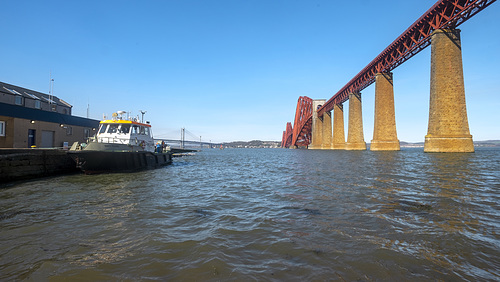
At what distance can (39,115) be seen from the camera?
24.0 meters

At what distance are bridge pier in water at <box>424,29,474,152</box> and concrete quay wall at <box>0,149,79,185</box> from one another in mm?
38776

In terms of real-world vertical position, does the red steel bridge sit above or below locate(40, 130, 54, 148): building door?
above

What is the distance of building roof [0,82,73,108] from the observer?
2933 centimetres

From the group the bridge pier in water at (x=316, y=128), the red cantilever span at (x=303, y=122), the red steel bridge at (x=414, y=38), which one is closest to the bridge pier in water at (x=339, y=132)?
the red steel bridge at (x=414, y=38)

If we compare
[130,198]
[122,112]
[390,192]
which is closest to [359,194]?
[390,192]

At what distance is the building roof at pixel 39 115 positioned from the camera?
20.7 metres

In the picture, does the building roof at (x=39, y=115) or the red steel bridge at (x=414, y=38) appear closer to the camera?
the building roof at (x=39, y=115)

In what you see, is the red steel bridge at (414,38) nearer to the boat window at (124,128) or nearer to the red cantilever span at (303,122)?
the red cantilever span at (303,122)

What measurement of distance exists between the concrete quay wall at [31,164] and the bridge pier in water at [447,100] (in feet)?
127

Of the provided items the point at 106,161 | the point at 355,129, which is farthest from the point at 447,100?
the point at 106,161

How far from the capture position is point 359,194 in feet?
24.3

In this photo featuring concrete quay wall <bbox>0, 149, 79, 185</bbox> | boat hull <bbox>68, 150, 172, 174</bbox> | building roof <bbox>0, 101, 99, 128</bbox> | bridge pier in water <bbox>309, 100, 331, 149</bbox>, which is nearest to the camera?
concrete quay wall <bbox>0, 149, 79, 185</bbox>

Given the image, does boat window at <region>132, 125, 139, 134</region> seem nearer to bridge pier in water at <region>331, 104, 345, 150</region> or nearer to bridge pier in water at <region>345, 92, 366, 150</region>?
bridge pier in water at <region>345, 92, 366, 150</region>

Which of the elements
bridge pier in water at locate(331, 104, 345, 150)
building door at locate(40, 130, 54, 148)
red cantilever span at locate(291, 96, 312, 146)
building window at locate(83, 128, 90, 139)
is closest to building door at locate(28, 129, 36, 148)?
Answer: building door at locate(40, 130, 54, 148)
